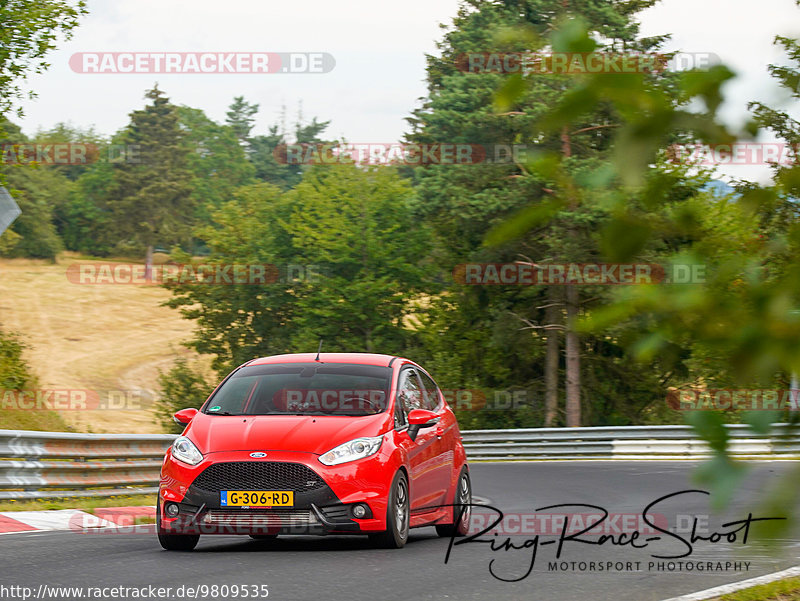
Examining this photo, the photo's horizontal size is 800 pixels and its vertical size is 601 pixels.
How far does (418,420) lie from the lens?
947cm

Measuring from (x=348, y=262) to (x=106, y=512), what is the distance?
4412 centimetres

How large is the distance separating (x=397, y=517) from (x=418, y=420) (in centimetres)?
85

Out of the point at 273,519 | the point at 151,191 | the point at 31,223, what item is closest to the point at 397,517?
the point at 273,519

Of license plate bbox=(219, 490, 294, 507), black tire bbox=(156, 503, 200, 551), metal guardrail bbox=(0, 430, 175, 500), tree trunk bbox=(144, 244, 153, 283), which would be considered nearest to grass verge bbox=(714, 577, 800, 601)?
license plate bbox=(219, 490, 294, 507)

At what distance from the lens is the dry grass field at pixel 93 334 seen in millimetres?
69625

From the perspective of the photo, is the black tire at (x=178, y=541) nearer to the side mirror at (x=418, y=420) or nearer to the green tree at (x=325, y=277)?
the side mirror at (x=418, y=420)

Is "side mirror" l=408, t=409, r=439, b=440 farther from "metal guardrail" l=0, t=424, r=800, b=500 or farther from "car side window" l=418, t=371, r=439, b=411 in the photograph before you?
"metal guardrail" l=0, t=424, r=800, b=500

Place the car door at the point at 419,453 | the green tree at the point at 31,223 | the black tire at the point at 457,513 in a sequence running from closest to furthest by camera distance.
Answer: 1. the car door at the point at 419,453
2. the black tire at the point at 457,513
3. the green tree at the point at 31,223

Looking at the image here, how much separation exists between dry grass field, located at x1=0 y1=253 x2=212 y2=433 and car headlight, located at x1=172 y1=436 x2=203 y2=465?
50.3 meters

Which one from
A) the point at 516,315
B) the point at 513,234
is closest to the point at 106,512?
the point at 513,234

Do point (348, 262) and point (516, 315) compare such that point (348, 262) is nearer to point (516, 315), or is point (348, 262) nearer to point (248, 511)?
point (516, 315)

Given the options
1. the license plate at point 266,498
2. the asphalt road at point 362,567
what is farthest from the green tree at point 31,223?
the license plate at point 266,498

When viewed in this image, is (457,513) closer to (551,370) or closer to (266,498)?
(266,498)

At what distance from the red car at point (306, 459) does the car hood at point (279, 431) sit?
1 centimetres
